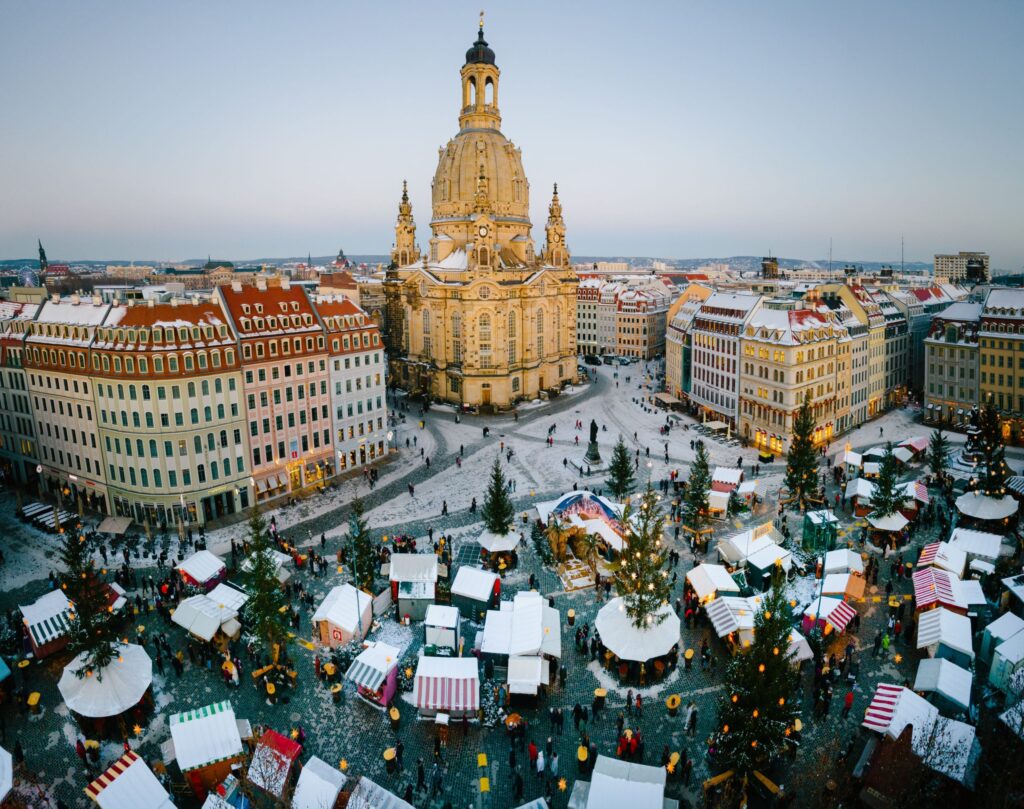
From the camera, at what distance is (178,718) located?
27.3m

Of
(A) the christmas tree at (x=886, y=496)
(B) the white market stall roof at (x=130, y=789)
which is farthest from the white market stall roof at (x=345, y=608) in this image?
(A) the christmas tree at (x=886, y=496)

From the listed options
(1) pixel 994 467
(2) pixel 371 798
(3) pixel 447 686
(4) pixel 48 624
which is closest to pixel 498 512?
(3) pixel 447 686

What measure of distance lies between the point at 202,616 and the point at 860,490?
43955 millimetres

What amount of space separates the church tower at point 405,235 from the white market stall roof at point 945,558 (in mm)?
87592

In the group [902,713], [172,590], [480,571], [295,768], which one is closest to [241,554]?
[172,590]

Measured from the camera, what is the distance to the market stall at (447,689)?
95.9ft

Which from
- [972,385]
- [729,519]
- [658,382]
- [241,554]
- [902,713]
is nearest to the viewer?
[902,713]

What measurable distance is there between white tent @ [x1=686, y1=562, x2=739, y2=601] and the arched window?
58.2 metres

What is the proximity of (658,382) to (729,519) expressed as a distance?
53.4 m

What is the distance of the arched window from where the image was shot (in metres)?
94.4

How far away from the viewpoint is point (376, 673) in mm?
31000

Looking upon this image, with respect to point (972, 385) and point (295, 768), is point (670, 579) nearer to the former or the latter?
point (295, 768)

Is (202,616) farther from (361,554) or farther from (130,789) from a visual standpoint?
(130,789)

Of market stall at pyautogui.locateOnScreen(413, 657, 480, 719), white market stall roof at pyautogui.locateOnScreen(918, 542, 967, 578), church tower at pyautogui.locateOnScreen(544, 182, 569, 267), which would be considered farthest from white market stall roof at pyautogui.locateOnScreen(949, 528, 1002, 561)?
church tower at pyautogui.locateOnScreen(544, 182, 569, 267)
